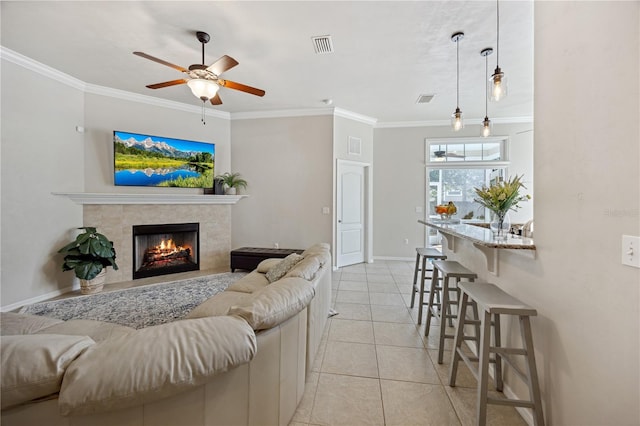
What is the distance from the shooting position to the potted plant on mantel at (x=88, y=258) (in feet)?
11.3

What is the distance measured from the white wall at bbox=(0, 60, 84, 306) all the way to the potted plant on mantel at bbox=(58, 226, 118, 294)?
279mm

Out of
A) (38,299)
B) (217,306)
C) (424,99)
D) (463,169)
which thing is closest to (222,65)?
(217,306)

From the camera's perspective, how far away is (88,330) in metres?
1.66

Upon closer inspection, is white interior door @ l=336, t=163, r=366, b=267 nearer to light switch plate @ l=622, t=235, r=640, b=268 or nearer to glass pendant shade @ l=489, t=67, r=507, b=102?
glass pendant shade @ l=489, t=67, r=507, b=102

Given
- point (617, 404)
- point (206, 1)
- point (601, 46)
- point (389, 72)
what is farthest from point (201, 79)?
point (617, 404)

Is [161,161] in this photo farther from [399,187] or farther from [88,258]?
[399,187]

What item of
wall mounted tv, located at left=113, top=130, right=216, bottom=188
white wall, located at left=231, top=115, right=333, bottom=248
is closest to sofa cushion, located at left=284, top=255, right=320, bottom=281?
white wall, located at left=231, top=115, right=333, bottom=248

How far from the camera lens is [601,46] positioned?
1.16m

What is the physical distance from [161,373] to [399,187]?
18.6 ft

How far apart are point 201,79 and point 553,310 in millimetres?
3375

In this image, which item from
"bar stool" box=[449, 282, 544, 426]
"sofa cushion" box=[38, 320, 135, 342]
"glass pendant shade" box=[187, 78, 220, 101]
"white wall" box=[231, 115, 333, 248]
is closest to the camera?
"bar stool" box=[449, 282, 544, 426]

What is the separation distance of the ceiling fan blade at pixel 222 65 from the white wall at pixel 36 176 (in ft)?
8.76

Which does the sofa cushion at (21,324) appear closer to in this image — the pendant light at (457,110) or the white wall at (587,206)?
the white wall at (587,206)

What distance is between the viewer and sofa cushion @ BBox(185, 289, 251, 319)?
1950mm
